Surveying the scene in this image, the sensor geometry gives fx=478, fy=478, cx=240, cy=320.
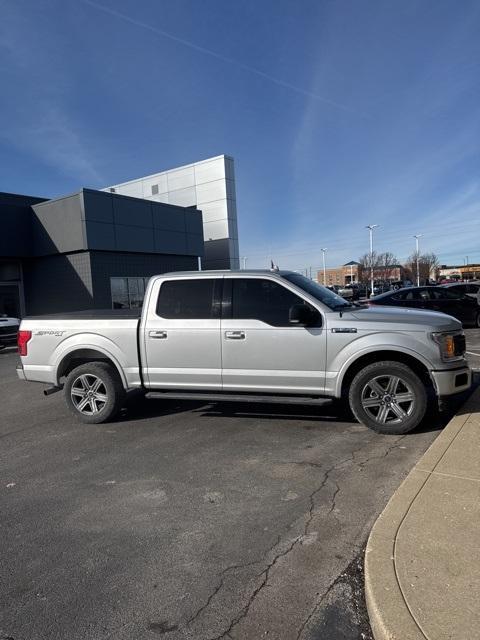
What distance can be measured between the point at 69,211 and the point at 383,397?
21.5m

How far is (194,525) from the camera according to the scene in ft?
11.9

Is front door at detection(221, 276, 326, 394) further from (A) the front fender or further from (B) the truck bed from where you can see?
(B) the truck bed

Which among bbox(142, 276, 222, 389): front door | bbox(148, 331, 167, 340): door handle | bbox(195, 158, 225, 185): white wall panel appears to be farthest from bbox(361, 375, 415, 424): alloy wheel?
bbox(195, 158, 225, 185): white wall panel

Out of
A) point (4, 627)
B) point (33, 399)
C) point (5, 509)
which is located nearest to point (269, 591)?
point (4, 627)

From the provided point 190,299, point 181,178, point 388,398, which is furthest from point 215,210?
point 388,398

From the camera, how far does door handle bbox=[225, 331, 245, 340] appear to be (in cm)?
583

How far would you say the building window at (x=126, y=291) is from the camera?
24.9 metres

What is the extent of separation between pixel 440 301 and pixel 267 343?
11.4 metres

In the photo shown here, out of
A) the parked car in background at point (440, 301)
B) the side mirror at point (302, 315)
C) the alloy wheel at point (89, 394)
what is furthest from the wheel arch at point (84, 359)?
the parked car in background at point (440, 301)

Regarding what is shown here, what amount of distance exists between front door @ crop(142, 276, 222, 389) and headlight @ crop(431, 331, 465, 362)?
255 cm

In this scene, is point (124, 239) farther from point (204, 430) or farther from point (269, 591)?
point (269, 591)

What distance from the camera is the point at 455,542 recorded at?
118 inches

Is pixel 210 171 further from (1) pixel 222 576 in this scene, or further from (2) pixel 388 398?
(1) pixel 222 576

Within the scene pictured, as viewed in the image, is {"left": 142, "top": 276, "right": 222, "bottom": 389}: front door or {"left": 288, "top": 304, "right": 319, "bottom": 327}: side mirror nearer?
{"left": 288, "top": 304, "right": 319, "bottom": 327}: side mirror
